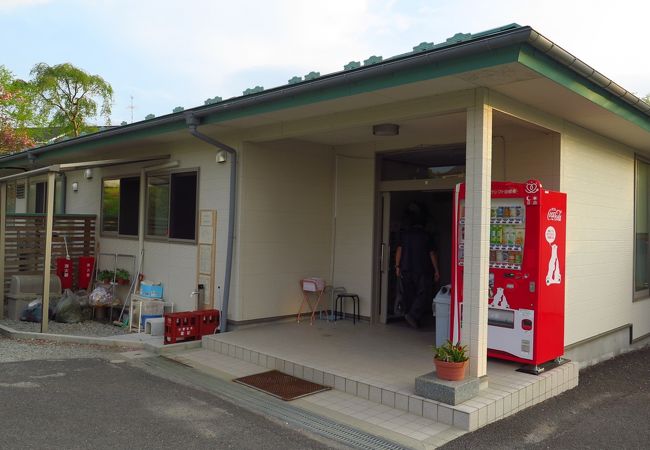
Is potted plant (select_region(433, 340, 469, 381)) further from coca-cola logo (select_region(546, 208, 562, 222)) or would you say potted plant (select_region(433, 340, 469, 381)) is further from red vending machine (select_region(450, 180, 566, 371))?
coca-cola logo (select_region(546, 208, 562, 222))

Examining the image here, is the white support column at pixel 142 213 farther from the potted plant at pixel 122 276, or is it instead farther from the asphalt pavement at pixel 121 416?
the asphalt pavement at pixel 121 416

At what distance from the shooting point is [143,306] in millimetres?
8039

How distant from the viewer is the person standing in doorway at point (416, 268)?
7758 millimetres

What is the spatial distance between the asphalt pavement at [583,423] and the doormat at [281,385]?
163 cm

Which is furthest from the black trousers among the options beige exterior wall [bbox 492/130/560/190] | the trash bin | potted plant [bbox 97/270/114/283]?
potted plant [bbox 97/270/114/283]

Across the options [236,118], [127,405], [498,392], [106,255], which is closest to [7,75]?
[106,255]

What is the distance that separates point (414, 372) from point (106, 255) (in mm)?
6896

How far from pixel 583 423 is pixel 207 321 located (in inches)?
183

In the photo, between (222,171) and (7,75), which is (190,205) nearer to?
(222,171)

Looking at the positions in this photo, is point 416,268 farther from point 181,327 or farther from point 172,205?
point 172,205

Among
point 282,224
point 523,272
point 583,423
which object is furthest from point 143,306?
point 583,423

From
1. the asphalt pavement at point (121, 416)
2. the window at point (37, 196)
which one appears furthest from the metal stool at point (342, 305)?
the window at point (37, 196)

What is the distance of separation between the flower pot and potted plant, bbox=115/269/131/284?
6379 millimetres

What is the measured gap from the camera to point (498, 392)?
15.6 ft
